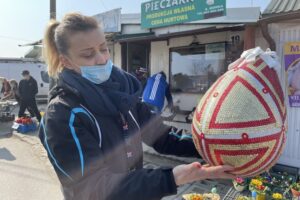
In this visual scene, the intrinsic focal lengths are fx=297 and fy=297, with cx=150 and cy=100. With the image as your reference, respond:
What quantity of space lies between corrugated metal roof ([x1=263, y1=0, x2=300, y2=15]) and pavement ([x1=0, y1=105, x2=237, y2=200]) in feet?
7.21

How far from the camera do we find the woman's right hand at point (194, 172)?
1167 mm

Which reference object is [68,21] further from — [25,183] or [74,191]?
[25,183]

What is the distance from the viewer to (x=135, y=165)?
1545 mm

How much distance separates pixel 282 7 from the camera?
4.44m

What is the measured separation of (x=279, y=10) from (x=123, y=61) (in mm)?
4578

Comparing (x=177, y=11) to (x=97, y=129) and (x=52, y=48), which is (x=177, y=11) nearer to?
(x=52, y=48)

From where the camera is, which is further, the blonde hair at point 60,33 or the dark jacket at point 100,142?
the blonde hair at point 60,33

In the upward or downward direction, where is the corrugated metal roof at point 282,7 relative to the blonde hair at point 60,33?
upward

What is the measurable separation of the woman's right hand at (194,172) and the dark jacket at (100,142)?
0.03 metres

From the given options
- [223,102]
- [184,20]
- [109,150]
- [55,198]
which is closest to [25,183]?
[55,198]

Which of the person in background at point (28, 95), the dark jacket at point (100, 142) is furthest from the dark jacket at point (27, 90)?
the dark jacket at point (100, 142)

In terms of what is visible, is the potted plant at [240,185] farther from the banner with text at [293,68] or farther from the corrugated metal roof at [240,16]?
the corrugated metal roof at [240,16]

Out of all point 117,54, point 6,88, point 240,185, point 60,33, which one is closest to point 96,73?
point 60,33

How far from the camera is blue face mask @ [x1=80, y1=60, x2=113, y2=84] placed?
143 cm
